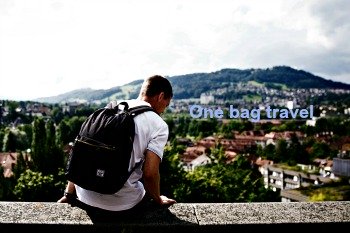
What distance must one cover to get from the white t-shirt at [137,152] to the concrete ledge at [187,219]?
4.5 inches

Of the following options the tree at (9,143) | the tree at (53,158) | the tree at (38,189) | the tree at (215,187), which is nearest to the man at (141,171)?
the tree at (215,187)

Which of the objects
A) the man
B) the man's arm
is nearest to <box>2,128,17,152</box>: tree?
the man

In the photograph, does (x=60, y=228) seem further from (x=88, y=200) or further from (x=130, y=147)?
(x=130, y=147)

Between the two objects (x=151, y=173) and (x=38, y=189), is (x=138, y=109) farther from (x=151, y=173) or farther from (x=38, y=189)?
(x=38, y=189)

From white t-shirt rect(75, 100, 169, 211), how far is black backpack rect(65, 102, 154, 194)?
76mm

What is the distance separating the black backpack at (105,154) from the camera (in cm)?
253

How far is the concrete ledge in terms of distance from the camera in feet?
8.31

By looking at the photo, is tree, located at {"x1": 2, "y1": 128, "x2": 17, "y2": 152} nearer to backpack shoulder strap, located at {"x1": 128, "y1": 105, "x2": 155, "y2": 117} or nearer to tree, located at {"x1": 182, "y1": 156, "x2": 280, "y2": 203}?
tree, located at {"x1": 182, "y1": 156, "x2": 280, "y2": 203}

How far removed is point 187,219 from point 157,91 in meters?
0.89

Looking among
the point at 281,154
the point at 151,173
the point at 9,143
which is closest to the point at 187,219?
the point at 151,173

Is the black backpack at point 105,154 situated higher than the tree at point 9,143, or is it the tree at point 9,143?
the black backpack at point 105,154

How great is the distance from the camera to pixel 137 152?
2.65 m

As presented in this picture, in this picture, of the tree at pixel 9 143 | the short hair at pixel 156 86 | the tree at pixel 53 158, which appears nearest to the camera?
the short hair at pixel 156 86

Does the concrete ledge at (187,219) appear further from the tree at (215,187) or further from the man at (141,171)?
the tree at (215,187)
